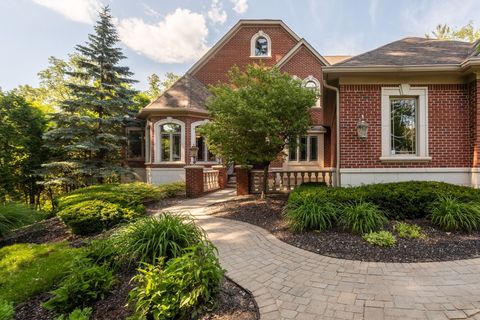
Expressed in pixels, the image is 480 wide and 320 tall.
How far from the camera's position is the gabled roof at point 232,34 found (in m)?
16.4

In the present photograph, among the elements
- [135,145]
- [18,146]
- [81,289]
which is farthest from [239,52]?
[81,289]

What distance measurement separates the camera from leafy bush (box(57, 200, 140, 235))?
5.41 meters

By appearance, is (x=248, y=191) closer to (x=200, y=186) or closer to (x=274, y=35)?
(x=200, y=186)

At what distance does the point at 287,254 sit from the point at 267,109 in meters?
4.09

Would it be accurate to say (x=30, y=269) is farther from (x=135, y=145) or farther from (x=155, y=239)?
(x=135, y=145)

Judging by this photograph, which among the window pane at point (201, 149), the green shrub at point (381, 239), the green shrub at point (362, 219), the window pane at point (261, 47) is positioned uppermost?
the window pane at point (261, 47)

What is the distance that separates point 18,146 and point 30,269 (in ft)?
38.4

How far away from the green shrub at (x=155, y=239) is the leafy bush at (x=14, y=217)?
4.55 metres

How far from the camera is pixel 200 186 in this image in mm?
9922

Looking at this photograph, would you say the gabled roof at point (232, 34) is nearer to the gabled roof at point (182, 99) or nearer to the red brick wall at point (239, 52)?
the red brick wall at point (239, 52)

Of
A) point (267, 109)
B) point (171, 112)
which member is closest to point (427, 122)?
point (267, 109)

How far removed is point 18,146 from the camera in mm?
11758

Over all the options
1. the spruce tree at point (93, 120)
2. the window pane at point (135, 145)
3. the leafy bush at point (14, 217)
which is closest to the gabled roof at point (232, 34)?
the spruce tree at point (93, 120)

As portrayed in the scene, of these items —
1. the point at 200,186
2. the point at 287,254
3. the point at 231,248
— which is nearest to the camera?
the point at 287,254
